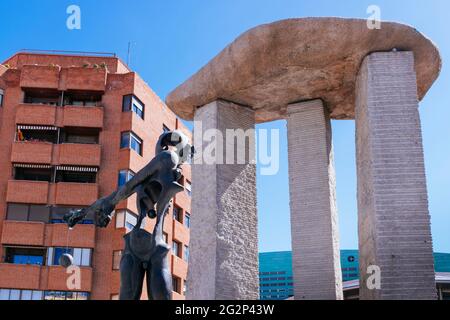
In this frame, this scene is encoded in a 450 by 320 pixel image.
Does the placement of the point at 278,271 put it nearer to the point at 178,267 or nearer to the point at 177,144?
the point at 178,267

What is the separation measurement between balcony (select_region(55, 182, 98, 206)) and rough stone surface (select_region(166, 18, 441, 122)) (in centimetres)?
2260

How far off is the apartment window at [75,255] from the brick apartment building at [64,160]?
0.18 ft

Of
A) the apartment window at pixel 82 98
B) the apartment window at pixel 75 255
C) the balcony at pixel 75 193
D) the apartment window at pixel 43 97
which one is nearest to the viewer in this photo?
the apartment window at pixel 75 255

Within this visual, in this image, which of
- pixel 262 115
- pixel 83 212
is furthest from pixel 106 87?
pixel 83 212

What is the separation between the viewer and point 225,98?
14.5m

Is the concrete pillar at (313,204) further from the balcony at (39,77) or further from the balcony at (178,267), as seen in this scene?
the balcony at (178,267)

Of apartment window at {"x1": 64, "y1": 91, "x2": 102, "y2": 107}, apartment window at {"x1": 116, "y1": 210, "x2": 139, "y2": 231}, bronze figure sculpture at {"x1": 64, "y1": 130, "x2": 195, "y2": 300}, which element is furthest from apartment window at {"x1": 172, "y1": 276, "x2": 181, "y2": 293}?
bronze figure sculpture at {"x1": 64, "y1": 130, "x2": 195, "y2": 300}

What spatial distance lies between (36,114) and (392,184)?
3030cm

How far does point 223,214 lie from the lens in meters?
13.5

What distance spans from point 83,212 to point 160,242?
1225 mm

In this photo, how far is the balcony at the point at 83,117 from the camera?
1503 inches

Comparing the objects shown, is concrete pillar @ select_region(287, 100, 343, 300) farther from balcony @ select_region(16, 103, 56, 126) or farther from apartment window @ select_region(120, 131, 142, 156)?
balcony @ select_region(16, 103, 56, 126)

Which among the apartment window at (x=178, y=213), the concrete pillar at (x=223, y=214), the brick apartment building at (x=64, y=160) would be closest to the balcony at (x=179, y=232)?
the apartment window at (x=178, y=213)
